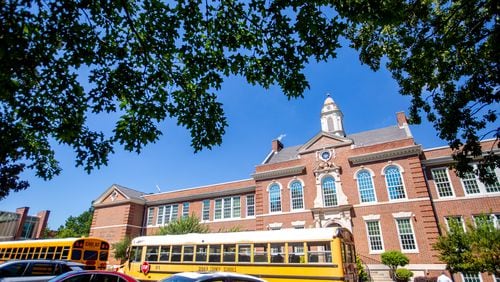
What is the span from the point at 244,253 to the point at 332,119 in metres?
21.5

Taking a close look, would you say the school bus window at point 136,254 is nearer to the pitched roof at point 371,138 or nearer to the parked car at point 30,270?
the parked car at point 30,270

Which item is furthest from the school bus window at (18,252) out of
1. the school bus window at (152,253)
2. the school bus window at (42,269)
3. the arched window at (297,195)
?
the arched window at (297,195)

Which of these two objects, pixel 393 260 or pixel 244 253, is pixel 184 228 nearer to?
pixel 244 253

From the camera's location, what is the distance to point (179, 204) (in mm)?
35531

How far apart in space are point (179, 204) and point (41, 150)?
29.8m

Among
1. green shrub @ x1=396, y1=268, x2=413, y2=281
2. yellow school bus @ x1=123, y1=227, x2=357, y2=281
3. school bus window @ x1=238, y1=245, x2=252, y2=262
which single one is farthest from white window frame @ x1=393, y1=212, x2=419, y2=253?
school bus window @ x1=238, y1=245, x2=252, y2=262

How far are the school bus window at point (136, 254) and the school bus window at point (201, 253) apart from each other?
15.2 feet

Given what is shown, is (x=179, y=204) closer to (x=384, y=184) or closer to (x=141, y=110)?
(x=384, y=184)

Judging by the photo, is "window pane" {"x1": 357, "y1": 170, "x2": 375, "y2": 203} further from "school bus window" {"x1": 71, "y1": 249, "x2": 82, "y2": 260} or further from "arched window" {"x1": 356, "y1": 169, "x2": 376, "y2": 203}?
"school bus window" {"x1": 71, "y1": 249, "x2": 82, "y2": 260}

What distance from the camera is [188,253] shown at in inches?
646

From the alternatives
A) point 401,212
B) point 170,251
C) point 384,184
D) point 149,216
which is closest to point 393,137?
point 384,184

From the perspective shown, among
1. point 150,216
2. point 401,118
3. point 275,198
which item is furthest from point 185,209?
point 401,118

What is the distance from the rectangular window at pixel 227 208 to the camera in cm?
3156

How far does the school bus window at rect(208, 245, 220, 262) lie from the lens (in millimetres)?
15508
